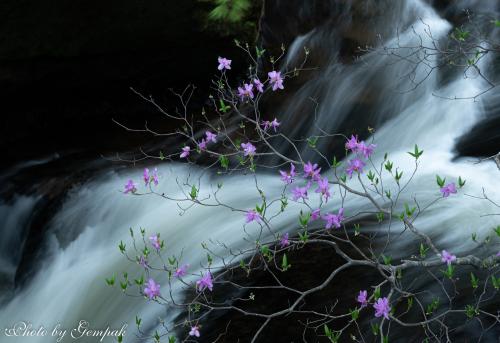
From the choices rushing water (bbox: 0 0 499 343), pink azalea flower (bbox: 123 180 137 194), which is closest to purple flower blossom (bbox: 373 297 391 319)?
rushing water (bbox: 0 0 499 343)

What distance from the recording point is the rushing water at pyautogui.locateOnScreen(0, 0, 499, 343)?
14.5 feet

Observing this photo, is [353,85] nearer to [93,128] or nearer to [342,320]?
[93,128]

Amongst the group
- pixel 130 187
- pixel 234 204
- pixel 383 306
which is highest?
pixel 130 187

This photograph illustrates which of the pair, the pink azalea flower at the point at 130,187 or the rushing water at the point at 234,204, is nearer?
the pink azalea flower at the point at 130,187

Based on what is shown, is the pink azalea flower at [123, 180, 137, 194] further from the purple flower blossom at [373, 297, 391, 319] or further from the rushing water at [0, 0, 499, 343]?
the purple flower blossom at [373, 297, 391, 319]

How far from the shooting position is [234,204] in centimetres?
525

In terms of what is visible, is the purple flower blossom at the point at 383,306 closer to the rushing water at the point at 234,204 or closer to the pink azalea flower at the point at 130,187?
the rushing water at the point at 234,204

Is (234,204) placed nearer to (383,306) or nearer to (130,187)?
(130,187)

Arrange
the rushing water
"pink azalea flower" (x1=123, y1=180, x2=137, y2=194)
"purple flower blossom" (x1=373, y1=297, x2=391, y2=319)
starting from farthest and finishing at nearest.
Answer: the rushing water → "pink azalea flower" (x1=123, y1=180, x2=137, y2=194) → "purple flower blossom" (x1=373, y1=297, x2=391, y2=319)

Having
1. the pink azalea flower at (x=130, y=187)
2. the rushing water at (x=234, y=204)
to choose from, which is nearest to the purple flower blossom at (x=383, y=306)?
the rushing water at (x=234, y=204)

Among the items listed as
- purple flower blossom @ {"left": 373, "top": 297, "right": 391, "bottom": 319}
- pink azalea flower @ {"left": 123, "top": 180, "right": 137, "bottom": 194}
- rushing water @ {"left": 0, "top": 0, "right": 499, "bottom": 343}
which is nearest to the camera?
purple flower blossom @ {"left": 373, "top": 297, "right": 391, "bottom": 319}

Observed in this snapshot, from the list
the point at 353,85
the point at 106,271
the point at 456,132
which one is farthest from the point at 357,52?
the point at 106,271

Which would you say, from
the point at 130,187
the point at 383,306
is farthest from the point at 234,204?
the point at 383,306

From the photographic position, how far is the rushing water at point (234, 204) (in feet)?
14.5
